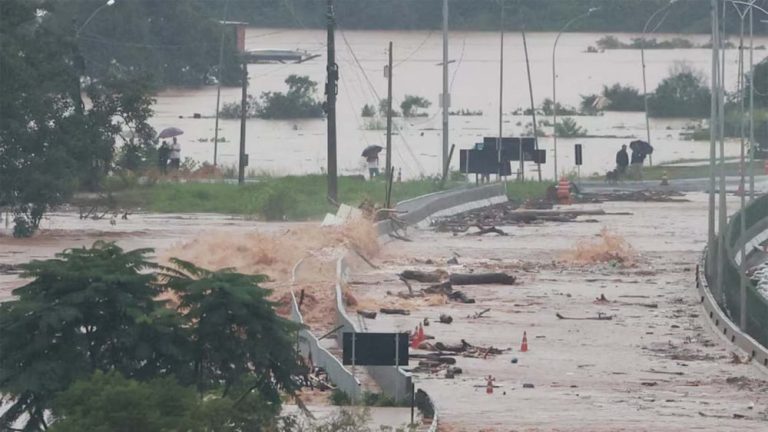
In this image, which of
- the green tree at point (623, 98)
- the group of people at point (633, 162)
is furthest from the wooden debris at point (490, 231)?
the green tree at point (623, 98)

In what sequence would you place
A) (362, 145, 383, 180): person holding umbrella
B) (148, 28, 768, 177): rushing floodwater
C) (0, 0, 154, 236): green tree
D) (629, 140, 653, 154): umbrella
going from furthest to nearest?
(148, 28, 768, 177): rushing floodwater < (629, 140, 653, 154): umbrella < (362, 145, 383, 180): person holding umbrella < (0, 0, 154, 236): green tree

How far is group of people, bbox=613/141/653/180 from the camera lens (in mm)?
73000

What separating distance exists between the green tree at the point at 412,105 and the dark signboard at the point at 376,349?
85.4 m

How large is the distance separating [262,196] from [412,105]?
57.1m

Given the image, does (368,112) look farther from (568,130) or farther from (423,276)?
(423,276)

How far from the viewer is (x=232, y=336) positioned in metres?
19.1

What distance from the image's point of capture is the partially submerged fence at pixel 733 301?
99.9 ft

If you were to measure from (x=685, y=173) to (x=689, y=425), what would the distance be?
52.0 m

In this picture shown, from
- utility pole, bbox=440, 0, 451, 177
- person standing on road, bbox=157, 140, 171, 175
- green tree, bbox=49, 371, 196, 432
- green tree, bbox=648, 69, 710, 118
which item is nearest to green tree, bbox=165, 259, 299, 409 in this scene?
green tree, bbox=49, 371, 196, 432

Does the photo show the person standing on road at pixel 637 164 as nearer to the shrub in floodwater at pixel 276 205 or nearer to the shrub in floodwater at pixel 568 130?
the shrub in floodwater at pixel 276 205

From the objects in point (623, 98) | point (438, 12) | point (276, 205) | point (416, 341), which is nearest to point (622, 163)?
point (276, 205)

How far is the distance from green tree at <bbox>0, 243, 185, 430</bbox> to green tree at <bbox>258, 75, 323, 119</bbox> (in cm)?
8856

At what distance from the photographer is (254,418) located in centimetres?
1808

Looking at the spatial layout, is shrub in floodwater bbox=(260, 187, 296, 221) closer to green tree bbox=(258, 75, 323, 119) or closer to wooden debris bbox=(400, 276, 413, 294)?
wooden debris bbox=(400, 276, 413, 294)
